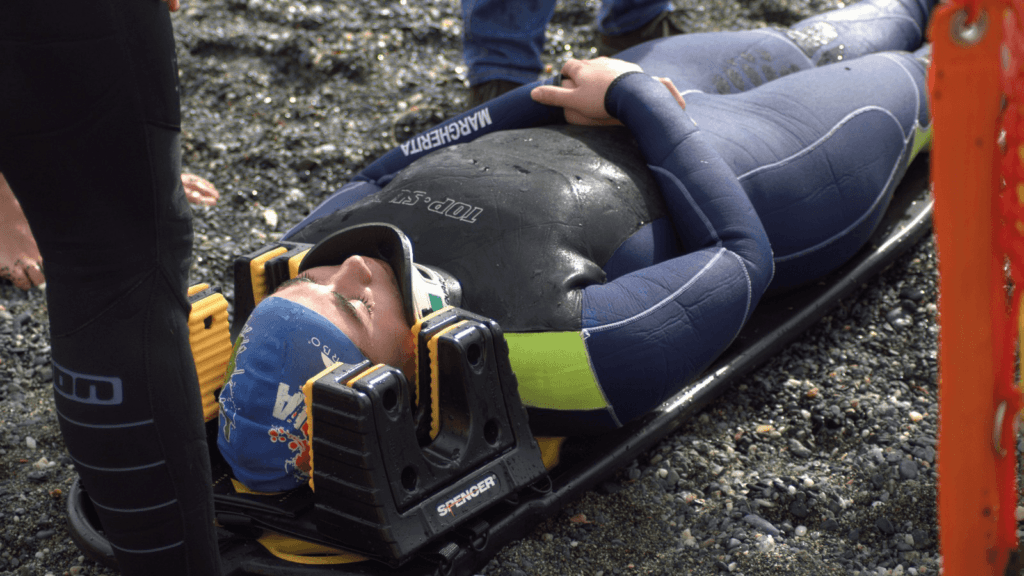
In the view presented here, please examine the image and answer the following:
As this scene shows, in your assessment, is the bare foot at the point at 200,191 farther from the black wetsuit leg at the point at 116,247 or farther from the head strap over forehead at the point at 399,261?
the black wetsuit leg at the point at 116,247

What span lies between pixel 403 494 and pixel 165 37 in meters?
0.94

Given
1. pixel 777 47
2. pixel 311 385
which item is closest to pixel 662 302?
pixel 311 385

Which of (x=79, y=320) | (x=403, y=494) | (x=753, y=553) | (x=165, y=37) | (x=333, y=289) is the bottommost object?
(x=753, y=553)

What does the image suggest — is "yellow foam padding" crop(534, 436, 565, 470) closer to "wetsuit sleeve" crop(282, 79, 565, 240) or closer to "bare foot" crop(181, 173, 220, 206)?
"wetsuit sleeve" crop(282, 79, 565, 240)

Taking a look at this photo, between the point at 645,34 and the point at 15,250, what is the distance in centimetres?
244

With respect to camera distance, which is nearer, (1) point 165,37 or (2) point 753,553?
(1) point 165,37

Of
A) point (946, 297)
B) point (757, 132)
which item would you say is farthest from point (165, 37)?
point (757, 132)

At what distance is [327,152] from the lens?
3.68m

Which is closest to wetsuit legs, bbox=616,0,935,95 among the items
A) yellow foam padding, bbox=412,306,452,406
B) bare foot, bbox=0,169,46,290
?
yellow foam padding, bbox=412,306,452,406

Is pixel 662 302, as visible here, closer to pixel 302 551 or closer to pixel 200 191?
pixel 302 551

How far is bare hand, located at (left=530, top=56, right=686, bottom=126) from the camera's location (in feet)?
8.13

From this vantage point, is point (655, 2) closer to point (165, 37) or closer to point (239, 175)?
point (239, 175)

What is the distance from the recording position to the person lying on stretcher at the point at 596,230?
190 cm

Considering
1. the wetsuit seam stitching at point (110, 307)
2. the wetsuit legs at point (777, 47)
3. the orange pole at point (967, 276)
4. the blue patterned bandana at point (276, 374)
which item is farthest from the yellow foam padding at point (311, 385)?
the wetsuit legs at point (777, 47)
